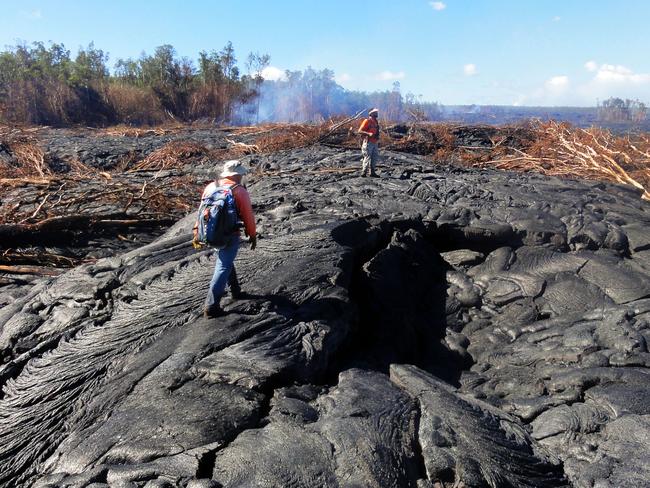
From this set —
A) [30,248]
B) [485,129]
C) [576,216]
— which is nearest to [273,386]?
[576,216]

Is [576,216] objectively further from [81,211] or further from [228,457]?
[81,211]

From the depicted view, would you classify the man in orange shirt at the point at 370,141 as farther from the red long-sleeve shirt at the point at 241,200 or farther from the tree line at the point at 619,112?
the tree line at the point at 619,112

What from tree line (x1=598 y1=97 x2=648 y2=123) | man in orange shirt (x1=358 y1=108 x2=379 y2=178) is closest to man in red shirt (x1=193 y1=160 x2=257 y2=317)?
man in orange shirt (x1=358 y1=108 x2=379 y2=178)

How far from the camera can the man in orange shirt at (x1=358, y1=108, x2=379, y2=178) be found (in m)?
8.03

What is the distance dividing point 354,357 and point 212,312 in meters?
1.11

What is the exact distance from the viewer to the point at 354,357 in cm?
401

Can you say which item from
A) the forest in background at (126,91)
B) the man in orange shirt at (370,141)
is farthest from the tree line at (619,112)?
the man in orange shirt at (370,141)

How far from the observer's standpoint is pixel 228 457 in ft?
8.89

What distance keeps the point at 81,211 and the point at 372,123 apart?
450cm

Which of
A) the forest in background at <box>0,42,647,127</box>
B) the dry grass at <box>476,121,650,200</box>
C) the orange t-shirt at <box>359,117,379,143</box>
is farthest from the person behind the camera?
the forest in background at <box>0,42,647,127</box>

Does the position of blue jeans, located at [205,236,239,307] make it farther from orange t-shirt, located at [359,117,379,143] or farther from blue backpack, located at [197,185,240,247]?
orange t-shirt, located at [359,117,379,143]

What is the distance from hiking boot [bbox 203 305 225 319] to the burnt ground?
0.21ft

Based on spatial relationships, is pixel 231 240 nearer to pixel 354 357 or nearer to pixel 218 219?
pixel 218 219

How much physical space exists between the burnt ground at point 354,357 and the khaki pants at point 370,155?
70.4 inches
